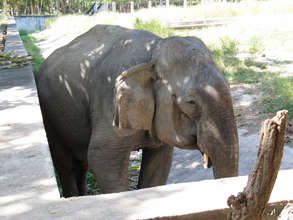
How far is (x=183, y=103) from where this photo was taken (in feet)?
10.9

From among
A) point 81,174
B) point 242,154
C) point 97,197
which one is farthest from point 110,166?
point 242,154

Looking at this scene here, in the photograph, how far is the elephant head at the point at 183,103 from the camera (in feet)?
10.3

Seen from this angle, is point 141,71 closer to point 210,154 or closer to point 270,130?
point 210,154

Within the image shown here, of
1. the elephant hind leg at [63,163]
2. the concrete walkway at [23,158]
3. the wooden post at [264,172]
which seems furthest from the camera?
the elephant hind leg at [63,163]

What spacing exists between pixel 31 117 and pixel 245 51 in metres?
10.1

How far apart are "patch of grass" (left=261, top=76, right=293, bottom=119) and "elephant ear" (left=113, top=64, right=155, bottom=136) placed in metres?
4.11

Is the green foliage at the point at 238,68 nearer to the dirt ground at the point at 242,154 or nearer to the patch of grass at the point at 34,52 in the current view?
the dirt ground at the point at 242,154

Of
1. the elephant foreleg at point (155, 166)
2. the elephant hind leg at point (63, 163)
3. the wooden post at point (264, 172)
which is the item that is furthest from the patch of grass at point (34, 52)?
the wooden post at point (264, 172)

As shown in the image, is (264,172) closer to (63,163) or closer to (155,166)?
(155,166)

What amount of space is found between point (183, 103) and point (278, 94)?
505cm

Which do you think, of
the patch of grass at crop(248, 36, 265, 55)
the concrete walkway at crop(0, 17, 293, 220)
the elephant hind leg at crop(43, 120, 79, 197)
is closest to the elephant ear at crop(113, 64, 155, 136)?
the concrete walkway at crop(0, 17, 293, 220)

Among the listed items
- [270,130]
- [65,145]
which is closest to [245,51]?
[65,145]

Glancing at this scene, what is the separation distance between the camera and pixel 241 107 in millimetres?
7922

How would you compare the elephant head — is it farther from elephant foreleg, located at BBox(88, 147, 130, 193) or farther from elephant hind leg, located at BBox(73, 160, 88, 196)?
elephant hind leg, located at BBox(73, 160, 88, 196)
